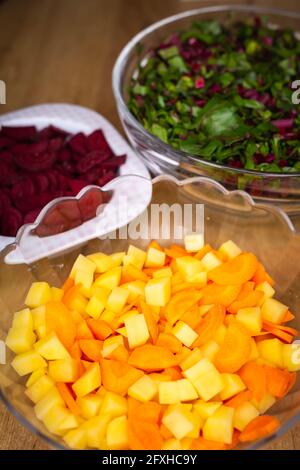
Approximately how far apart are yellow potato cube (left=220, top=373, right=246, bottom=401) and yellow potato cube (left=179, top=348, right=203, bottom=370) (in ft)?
0.18

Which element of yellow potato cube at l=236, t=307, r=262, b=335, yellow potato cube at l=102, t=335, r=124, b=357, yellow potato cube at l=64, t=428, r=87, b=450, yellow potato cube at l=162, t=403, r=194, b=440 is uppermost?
yellow potato cube at l=236, t=307, r=262, b=335

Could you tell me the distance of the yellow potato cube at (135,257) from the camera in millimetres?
1309

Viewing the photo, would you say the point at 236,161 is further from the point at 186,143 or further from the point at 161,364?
the point at 161,364

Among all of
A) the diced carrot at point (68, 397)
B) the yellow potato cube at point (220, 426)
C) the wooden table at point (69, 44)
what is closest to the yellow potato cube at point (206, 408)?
the yellow potato cube at point (220, 426)

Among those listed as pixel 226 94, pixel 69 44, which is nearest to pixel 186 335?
pixel 226 94

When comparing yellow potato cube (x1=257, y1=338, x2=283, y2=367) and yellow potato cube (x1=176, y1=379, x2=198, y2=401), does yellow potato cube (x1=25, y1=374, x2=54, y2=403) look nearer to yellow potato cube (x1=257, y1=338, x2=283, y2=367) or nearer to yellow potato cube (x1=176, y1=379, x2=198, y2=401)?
yellow potato cube (x1=176, y1=379, x2=198, y2=401)

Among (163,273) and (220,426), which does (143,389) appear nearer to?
(220,426)

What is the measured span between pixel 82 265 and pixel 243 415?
469 millimetres

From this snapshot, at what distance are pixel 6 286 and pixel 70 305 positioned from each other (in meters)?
0.15

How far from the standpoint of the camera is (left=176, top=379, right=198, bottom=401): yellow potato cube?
1.05m

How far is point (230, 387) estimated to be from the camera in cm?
106

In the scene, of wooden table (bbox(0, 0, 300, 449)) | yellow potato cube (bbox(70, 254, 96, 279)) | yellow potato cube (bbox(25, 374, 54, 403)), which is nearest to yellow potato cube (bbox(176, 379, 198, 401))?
yellow potato cube (bbox(25, 374, 54, 403))

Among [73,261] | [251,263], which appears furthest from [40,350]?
[251,263]

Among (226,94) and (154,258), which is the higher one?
(226,94)
